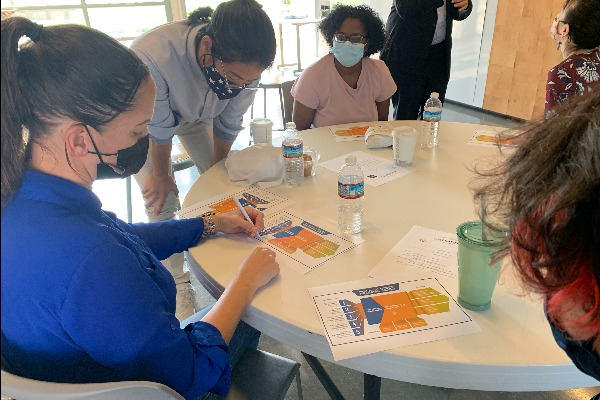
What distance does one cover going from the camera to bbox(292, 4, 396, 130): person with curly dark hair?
7.17 ft

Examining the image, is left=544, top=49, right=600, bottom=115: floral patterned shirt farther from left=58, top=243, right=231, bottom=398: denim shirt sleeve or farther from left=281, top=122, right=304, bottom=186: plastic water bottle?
left=58, top=243, right=231, bottom=398: denim shirt sleeve

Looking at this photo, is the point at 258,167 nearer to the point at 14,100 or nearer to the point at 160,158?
the point at 160,158

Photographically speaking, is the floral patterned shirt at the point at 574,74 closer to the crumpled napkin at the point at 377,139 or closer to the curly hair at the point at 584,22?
the curly hair at the point at 584,22

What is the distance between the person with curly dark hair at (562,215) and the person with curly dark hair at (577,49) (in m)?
1.51

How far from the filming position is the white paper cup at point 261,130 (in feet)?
5.87

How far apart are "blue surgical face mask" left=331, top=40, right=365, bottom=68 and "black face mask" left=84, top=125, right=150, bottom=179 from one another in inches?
54.0

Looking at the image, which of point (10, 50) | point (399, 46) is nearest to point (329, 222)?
point (10, 50)

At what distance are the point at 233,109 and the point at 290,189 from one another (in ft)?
1.98

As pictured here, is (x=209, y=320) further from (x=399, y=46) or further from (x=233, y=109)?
(x=399, y=46)

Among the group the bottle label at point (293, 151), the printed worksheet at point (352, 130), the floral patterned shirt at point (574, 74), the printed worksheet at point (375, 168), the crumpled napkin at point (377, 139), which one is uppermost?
the floral patterned shirt at point (574, 74)

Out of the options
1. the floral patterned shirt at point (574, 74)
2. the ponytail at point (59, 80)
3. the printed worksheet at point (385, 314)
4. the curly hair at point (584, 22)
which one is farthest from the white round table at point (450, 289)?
the curly hair at point (584, 22)

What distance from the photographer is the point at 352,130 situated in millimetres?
2041

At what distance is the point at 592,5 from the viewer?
6.19 ft

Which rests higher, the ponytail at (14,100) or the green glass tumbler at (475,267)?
the ponytail at (14,100)
